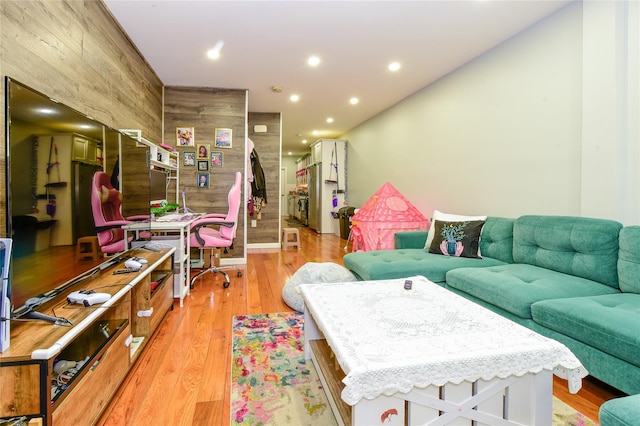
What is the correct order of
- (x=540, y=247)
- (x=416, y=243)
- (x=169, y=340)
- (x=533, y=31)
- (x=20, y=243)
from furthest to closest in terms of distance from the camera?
(x=416, y=243), (x=533, y=31), (x=540, y=247), (x=169, y=340), (x=20, y=243)

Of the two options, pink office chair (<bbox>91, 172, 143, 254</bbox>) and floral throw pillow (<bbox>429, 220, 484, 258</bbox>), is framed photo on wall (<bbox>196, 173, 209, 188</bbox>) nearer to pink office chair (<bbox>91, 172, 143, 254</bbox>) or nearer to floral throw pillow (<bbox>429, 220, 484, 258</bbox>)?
pink office chair (<bbox>91, 172, 143, 254</bbox>)

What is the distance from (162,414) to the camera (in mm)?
1499

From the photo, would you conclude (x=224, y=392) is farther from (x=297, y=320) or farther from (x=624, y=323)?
(x=624, y=323)

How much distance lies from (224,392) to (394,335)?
0.97 m

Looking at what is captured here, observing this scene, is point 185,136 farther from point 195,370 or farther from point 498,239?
point 498,239

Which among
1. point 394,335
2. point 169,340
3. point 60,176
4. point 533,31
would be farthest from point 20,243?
point 533,31

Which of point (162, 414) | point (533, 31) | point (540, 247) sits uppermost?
point (533, 31)

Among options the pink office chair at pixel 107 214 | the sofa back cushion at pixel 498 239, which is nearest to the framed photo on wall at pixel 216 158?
the pink office chair at pixel 107 214

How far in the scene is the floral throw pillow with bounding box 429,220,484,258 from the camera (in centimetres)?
302

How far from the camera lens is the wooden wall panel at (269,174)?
19.7 ft

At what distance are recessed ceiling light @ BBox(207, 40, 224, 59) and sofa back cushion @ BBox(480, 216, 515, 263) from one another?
10.2 ft

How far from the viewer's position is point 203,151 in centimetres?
456

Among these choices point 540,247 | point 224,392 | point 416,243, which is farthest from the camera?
point 416,243

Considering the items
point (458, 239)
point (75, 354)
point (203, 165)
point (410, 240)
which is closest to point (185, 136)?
point (203, 165)
